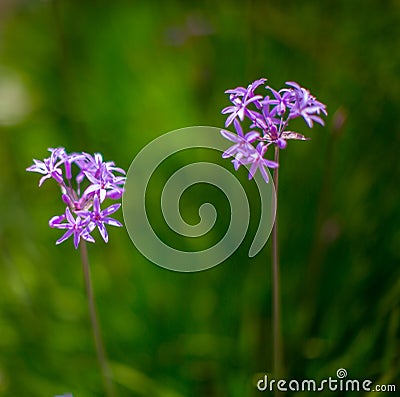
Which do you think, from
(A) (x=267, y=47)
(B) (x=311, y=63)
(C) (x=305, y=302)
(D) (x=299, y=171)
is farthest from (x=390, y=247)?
(A) (x=267, y=47)

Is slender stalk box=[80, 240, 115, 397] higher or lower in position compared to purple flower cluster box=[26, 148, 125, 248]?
lower

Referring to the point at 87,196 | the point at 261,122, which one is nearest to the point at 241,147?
the point at 261,122

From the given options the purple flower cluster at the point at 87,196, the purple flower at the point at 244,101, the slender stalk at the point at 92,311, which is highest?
the purple flower at the point at 244,101

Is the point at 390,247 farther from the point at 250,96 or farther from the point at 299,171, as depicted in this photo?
the point at 250,96

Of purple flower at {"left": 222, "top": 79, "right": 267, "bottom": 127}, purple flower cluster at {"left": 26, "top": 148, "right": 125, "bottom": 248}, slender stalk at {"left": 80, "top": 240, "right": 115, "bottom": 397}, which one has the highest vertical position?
purple flower at {"left": 222, "top": 79, "right": 267, "bottom": 127}

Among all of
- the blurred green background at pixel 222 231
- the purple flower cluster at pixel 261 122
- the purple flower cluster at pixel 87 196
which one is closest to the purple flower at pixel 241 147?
the purple flower cluster at pixel 261 122

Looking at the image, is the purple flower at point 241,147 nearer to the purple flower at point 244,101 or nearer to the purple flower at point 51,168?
the purple flower at point 244,101

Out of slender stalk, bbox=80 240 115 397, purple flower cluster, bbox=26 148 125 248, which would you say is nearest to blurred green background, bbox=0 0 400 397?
slender stalk, bbox=80 240 115 397

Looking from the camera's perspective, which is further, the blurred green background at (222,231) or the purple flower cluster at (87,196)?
the blurred green background at (222,231)

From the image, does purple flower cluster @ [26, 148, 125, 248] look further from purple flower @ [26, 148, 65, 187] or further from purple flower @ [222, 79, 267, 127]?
purple flower @ [222, 79, 267, 127]
